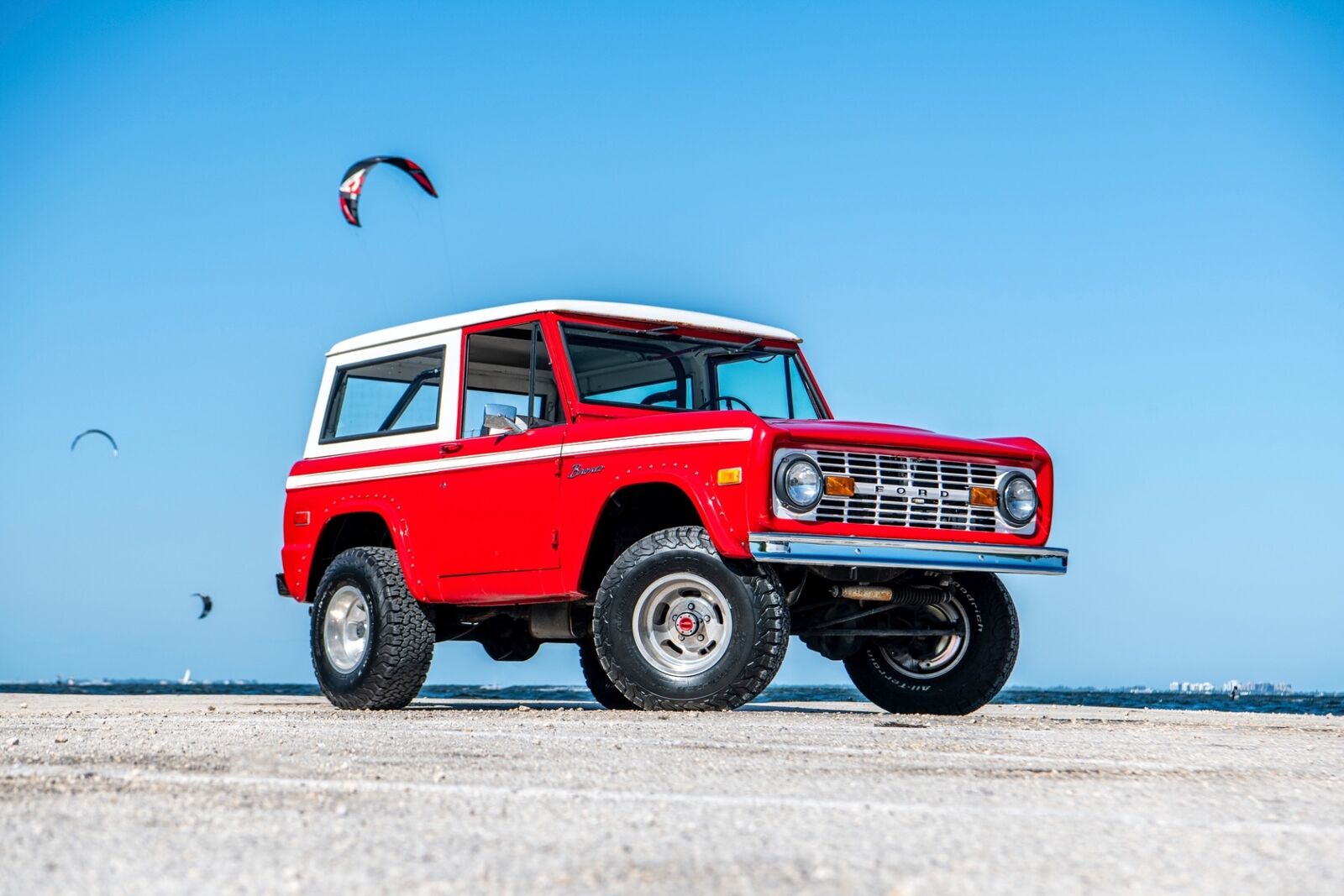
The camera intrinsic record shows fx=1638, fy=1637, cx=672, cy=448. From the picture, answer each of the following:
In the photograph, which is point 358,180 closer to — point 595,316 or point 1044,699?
point 595,316

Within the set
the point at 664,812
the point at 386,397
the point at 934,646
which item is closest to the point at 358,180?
the point at 386,397

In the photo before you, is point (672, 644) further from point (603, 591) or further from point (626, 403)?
point (626, 403)

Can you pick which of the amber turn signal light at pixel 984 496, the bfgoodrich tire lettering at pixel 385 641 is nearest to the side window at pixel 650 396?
the bfgoodrich tire lettering at pixel 385 641

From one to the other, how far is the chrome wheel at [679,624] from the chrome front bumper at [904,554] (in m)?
0.50

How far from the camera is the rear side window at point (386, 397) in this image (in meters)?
10.1

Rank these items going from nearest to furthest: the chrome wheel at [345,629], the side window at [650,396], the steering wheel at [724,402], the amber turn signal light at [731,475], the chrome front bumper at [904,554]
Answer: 1. the chrome front bumper at [904,554]
2. the amber turn signal light at [731,475]
3. the side window at [650,396]
4. the steering wheel at [724,402]
5. the chrome wheel at [345,629]

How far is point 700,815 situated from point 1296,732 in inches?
213

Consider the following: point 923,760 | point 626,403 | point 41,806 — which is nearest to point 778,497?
point 626,403

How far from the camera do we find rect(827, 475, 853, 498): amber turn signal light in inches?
327

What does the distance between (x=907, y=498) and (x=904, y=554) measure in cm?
39

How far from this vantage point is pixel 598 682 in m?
11.3

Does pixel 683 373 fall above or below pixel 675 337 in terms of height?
below

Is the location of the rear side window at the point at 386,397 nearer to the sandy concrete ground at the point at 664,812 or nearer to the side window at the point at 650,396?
the side window at the point at 650,396

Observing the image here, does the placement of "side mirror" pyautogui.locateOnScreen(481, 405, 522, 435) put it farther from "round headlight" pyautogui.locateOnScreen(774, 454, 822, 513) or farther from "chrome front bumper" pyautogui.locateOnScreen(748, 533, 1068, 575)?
"chrome front bumper" pyautogui.locateOnScreen(748, 533, 1068, 575)
